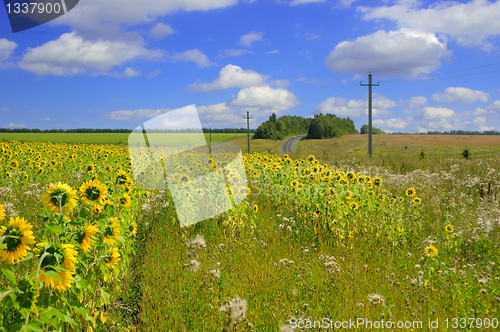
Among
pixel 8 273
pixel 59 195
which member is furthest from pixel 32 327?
pixel 59 195

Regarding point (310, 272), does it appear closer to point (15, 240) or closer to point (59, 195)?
point (59, 195)

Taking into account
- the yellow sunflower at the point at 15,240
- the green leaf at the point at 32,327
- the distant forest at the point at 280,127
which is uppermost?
the distant forest at the point at 280,127

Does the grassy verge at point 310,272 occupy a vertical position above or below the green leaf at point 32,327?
below

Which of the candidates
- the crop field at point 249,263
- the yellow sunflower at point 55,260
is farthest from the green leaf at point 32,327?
the yellow sunflower at point 55,260

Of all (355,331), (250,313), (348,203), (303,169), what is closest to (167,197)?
(303,169)

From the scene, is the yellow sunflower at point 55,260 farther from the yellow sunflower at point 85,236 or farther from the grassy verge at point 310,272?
the grassy verge at point 310,272

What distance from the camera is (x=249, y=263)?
4.02m

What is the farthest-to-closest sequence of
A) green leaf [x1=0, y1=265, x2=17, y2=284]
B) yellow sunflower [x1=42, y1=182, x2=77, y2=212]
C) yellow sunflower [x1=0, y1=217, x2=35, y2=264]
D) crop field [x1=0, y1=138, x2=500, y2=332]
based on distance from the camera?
yellow sunflower [x1=42, y1=182, x2=77, y2=212], crop field [x1=0, y1=138, x2=500, y2=332], yellow sunflower [x1=0, y1=217, x2=35, y2=264], green leaf [x1=0, y1=265, x2=17, y2=284]

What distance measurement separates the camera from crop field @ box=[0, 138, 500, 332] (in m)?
2.18

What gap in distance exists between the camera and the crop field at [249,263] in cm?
218

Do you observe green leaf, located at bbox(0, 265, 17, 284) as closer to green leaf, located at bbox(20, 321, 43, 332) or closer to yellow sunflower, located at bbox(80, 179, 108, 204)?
green leaf, located at bbox(20, 321, 43, 332)

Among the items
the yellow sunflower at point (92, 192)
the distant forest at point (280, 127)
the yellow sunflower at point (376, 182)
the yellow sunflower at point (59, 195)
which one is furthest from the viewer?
the distant forest at point (280, 127)

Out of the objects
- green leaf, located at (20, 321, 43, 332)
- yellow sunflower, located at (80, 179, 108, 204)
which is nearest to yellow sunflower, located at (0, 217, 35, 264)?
green leaf, located at (20, 321, 43, 332)

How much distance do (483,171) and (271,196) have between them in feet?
30.7
